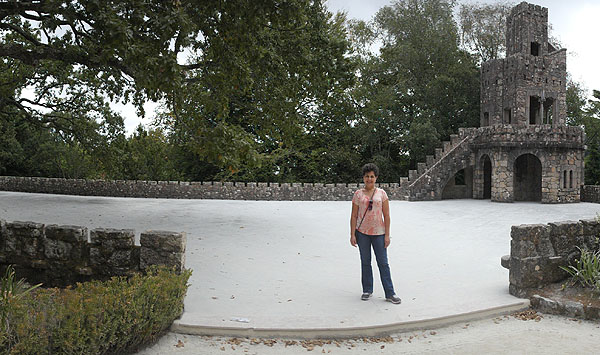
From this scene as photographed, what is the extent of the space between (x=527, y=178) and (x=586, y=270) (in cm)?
2182

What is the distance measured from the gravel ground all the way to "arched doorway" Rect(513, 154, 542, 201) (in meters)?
23.0

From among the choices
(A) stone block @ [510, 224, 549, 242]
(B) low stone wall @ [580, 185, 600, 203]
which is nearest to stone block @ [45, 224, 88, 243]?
(A) stone block @ [510, 224, 549, 242]

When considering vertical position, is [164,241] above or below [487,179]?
below

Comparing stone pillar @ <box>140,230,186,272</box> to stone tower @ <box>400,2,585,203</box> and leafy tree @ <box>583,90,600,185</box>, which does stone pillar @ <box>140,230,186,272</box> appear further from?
leafy tree @ <box>583,90,600,185</box>

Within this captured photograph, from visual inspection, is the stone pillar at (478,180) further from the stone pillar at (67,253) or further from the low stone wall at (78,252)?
the stone pillar at (67,253)

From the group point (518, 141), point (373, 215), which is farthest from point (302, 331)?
point (518, 141)

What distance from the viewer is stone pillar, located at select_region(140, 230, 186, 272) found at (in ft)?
20.8

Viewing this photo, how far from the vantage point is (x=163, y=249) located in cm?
641

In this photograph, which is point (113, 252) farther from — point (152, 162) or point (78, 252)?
point (152, 162)

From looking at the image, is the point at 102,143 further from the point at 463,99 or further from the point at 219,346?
the point at 463,99

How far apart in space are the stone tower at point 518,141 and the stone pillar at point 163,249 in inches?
736

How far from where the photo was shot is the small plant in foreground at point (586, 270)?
23.0 feet

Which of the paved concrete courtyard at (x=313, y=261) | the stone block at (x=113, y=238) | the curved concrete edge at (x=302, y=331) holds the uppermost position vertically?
the stone block at (x=113, y=238)

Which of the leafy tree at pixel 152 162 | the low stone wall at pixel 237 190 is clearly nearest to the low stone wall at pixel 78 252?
the low stone wall at pixel 237 190
